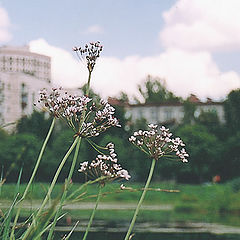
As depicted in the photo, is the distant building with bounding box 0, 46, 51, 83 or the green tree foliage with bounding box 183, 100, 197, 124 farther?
the distant building with bounding box 0, 46, 51, 83

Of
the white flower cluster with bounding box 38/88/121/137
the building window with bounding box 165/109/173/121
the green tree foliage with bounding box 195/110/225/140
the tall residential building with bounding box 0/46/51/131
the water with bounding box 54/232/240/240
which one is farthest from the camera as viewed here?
the tall residential building with bounding box 0/46/51/131

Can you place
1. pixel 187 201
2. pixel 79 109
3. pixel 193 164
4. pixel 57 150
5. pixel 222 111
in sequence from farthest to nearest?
pixel 222 111 → pixel 193 164 → pixel 57 150 → pixel 187 201 → pixel 79 109

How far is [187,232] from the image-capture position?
14.4 m

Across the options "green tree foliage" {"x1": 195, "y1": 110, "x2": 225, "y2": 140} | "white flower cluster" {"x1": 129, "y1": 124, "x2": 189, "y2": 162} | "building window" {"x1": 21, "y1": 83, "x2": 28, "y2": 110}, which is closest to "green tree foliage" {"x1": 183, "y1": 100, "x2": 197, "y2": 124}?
"green tree foliage" {"x1": 195, "y1": 110, "x2": 225, "y2": 140}

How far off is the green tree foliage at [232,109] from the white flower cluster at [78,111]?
4454 cm

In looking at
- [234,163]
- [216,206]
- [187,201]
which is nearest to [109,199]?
[187,201]

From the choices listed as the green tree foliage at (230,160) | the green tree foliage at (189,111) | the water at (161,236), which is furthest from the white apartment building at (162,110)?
the water at (161,236)

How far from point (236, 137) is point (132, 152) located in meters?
7.45

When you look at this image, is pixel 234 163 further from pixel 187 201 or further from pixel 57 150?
pixel 187 201

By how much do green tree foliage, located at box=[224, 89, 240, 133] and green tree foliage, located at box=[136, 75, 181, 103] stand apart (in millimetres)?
11208

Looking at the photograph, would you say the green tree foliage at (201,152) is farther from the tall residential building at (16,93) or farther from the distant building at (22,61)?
the distant building at (22,61)

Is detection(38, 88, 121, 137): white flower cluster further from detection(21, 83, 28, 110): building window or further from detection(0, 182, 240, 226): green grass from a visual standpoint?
detection(21, 83, 28, 110): building window

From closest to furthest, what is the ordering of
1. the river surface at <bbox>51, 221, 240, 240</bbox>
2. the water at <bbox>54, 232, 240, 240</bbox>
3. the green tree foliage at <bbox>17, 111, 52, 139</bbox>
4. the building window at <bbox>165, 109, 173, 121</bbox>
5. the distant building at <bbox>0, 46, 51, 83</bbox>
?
the water at <bbox>54, 232, 240, 240</bbox>
the river surface at <bbox>51, 221, 240, 240</bbox>
the green tree foliage at <bbox>17, 111, 52, 139</bbox>
the building window at <bbox>165, 109, 173, 121</bbox>
the distant building at <bbox>0, 46, 51, 83</bbox>

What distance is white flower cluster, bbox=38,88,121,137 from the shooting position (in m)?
3.25
